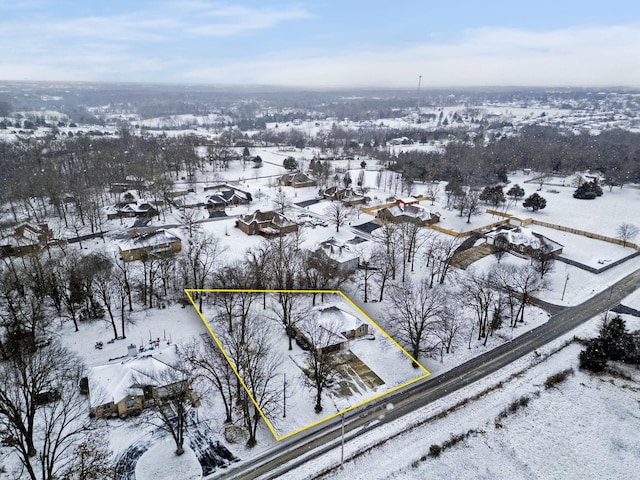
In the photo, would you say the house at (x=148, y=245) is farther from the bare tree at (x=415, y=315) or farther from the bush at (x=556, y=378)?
the bush at (x=556, y=378)

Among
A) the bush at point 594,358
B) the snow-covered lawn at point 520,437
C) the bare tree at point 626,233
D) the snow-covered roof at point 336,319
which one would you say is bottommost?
the snow-covered lawn at point 520,437

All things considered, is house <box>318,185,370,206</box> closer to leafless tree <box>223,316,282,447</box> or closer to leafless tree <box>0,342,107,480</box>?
leafless tree <box>223,316,282,447</box>

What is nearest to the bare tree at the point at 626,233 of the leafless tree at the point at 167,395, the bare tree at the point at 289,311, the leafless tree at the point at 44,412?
the bare tree at the point at 289,311

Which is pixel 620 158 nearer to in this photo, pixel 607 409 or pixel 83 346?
pixel 607 409

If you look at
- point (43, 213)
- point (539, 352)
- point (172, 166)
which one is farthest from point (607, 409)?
point (172, 166)

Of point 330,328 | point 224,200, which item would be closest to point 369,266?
point 330,328

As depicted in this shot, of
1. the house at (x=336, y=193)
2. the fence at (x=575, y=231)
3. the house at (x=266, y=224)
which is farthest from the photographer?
the house at (x=336, y=193)
